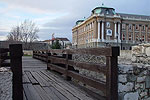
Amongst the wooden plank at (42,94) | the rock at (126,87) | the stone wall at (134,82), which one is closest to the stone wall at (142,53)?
the stone wall at (134,82)

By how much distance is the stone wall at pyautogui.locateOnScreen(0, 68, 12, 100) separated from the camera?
1.96 meters

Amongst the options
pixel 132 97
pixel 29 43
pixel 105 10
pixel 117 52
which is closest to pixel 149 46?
pixel 132 97

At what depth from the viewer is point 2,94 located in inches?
76.9

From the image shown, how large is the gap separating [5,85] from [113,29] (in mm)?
59053

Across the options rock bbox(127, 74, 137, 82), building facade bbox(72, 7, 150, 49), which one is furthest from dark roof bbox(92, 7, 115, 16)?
rock bbox(127, 74, 137, 82)

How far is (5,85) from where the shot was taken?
2.02 meters

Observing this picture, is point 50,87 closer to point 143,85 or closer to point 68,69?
point 68,69

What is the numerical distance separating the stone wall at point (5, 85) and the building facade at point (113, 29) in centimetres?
5256

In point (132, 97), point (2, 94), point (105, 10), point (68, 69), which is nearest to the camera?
point (2, 94)

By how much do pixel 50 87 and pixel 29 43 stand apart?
114 feet

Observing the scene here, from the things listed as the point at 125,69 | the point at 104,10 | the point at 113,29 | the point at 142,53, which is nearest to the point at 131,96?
the point at 125,69

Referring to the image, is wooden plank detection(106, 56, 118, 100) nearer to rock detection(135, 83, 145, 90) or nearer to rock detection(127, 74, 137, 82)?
rock detection(127, 74, 137, 82)

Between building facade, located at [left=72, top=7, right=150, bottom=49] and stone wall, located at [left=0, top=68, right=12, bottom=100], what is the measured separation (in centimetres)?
5256

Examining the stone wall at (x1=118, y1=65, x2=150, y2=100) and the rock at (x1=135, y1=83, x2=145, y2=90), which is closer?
the stone wall at (x1=118, y1=65, x2=150, y2=100)
